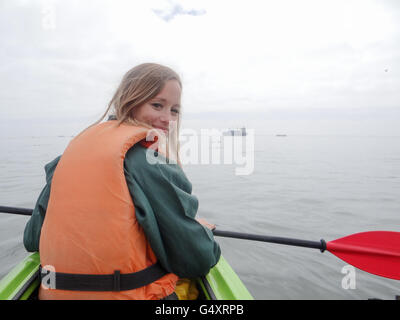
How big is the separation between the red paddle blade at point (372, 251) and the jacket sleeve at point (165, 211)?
177 cm

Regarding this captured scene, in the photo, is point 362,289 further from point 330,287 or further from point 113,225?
point 113,225

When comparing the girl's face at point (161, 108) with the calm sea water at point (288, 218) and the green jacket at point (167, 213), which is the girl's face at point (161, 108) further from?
the calm sea water at point (288, 218)

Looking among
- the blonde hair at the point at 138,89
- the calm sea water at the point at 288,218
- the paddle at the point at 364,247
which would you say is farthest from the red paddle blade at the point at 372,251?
the blonde hair at the point at 138,89

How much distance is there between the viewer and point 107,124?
55.0 inches

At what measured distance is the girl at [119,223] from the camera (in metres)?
1.11

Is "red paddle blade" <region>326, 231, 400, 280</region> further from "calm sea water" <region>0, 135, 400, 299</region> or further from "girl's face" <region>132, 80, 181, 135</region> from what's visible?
"girl's face" <region>132, 80, 181, 135</region>

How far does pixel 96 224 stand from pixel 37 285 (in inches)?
34.7

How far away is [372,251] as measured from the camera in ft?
8.41

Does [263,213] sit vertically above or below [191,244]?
below

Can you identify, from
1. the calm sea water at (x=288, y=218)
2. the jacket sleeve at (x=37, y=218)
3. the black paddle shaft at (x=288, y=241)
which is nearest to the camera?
the jacket sleeve at (x=37, y=218)

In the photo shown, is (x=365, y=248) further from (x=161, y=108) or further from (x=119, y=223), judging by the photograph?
(x=119, y=223)

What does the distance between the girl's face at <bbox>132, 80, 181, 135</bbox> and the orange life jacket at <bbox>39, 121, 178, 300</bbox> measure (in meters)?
0.41
